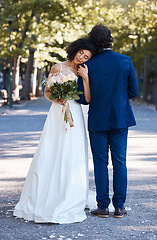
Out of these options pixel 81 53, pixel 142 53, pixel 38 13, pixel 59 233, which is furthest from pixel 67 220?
pixel 142 53

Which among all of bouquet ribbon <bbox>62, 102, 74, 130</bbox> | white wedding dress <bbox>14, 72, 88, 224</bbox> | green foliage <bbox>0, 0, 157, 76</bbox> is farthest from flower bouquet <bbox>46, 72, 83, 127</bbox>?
green foliage <bbox>0, 0, 157, 76</bbox>

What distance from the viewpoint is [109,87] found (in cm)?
509

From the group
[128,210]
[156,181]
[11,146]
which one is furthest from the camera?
[11,146]

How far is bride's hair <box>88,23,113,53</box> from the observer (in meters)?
5.07

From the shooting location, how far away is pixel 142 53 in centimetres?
3731

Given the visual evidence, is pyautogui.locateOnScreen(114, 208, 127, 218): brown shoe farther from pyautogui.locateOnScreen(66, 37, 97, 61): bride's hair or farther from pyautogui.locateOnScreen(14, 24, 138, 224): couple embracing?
pyautogui.locateOnScreen(66, 37, 97, 61): bride's hair

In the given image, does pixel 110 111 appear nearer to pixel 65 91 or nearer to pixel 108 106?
pixel 108 106

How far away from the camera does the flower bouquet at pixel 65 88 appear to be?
17.2 ft

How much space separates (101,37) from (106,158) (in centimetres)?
128

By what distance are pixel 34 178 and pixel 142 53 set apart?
33.0 metres

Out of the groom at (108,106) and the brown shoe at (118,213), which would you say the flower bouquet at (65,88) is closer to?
the groom at (108,106)

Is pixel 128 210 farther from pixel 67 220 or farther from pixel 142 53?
pixel 142 53

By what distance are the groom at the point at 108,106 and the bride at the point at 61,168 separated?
5.1 inches

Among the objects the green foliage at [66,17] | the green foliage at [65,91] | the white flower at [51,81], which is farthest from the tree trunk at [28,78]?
the green foliage at [65,91]
